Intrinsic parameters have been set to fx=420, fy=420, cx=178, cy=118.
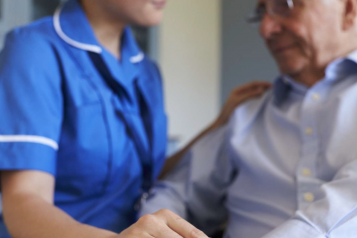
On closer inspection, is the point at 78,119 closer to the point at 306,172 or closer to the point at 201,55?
the point at 306,172

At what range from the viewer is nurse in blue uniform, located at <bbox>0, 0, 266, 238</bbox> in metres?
0.90

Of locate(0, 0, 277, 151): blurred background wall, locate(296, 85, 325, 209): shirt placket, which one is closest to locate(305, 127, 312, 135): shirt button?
locate(296, 85, 325, 209): shirt placket

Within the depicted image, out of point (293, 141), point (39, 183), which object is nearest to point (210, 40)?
point (293, 141)

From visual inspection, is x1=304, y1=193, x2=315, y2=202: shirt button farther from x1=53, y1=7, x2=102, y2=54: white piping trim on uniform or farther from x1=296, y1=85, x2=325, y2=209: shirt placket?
x1=53, y1=7, x2=102, y2=54: white piping trim on uniform

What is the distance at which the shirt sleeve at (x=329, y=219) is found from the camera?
30.4 inches

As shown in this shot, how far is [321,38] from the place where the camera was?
1.16 metres

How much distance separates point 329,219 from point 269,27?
655 millimetres

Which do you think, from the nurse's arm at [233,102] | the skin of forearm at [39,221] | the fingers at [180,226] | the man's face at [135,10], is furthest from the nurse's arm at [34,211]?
the nurse's arm at [233,102]

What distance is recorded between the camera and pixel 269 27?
4.09ft

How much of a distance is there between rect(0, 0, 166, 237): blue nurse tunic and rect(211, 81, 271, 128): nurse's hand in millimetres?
274

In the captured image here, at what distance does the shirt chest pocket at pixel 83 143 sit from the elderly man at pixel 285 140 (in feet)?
0.70

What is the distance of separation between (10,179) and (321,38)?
874mm

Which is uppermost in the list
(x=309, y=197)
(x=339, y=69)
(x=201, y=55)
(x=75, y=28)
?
(x=75, y=28)

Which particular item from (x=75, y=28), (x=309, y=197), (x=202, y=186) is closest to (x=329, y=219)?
(x=309, y=197)
